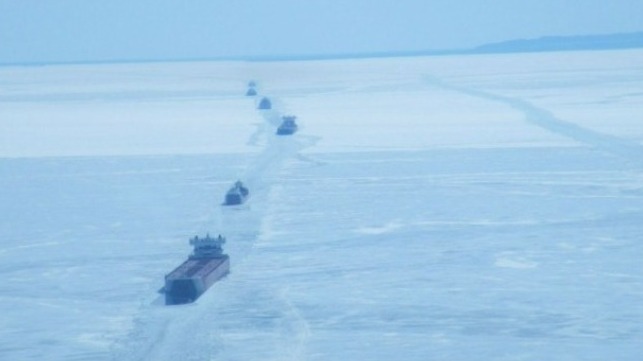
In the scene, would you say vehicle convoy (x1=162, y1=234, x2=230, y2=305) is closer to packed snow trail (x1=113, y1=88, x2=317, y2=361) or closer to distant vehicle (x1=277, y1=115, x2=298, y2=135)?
packed snow trail (x1=113, y1=88, x2=317, y2=361)

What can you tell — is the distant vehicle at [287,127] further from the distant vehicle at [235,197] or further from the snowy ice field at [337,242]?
the distant vehicle at [235,197]

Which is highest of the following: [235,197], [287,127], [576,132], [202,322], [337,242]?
[287,127]

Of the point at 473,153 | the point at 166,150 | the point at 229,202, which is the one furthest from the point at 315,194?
the point at 166,150

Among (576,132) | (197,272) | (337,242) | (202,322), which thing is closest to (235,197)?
(337,242)

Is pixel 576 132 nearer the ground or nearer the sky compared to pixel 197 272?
nearer the sky

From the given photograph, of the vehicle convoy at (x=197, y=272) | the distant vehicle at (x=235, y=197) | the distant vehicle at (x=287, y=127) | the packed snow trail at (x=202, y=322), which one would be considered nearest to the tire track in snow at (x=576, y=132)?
the distant vehicle at (x=287, y=127)

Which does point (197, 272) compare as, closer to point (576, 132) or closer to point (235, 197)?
point (235, 197)
